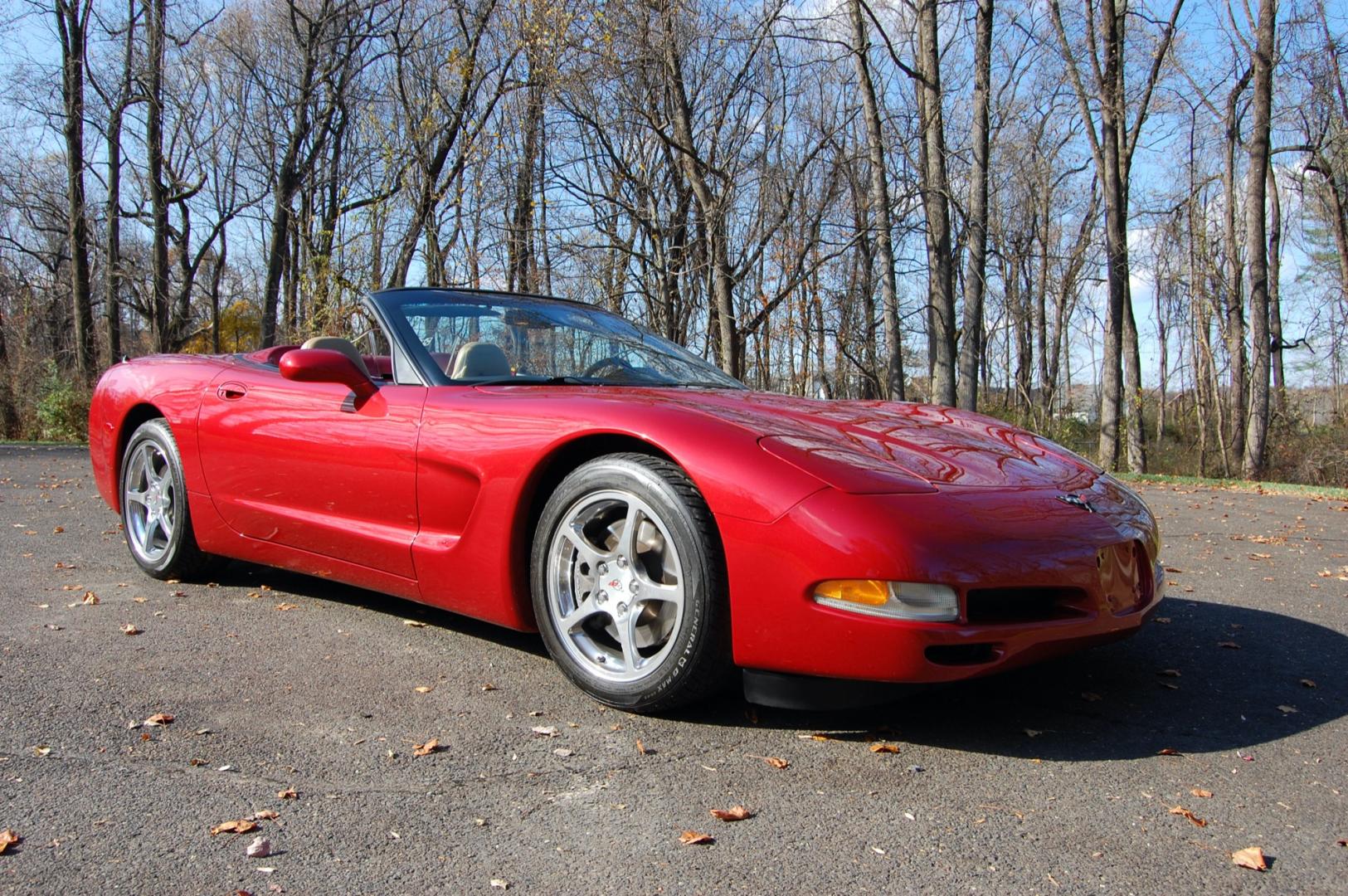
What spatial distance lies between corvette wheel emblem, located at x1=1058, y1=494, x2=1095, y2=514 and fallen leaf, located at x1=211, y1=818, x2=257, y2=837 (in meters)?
2.15

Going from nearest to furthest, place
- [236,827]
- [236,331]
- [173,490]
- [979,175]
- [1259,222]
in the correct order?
[236,827]
[173,490]
[979,175]
[1259,222]
[236,331]

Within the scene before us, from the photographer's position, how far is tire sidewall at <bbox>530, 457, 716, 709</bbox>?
2477 millimetres

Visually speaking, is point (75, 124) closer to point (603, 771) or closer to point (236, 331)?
point (236, 331)

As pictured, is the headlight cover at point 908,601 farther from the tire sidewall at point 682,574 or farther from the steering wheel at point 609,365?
the steering wheel at point 609,365

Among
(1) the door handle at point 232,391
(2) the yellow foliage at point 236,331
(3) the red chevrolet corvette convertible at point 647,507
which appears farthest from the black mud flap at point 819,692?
(2) the yellow foliage at point 236,331

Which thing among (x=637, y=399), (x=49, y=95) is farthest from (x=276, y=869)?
(x=49, y=95)

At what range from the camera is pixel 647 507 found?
2611 millimetres

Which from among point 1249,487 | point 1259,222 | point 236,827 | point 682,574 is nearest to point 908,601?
point 682,574

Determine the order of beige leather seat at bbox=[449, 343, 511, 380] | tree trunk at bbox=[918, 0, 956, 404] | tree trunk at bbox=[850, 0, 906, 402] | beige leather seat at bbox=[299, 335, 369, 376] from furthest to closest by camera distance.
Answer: tree trunk at bbox=[918, 0, 956, 404]
tree trunk at bbox=[850, 0, 906, 402]
beige leather seat at bbox=[299, 335, 369, 376]
beige leather seat at bbox=[449, 343, 511, 380]

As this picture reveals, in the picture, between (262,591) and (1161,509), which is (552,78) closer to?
(1161,509)

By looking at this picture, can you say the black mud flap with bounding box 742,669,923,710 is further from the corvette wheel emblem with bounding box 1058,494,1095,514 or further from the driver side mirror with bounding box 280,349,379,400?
the driver side mirror with bounding box 280,349,379,400

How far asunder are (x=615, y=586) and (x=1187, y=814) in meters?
1.46

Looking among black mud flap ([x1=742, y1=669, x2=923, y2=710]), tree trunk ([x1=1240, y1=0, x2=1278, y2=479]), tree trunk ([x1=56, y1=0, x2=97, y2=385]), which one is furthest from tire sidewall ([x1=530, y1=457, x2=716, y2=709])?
tree trunk ([x1=56, y1=0, x2=97, y2=385])

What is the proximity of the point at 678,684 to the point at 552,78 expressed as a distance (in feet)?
38.3
